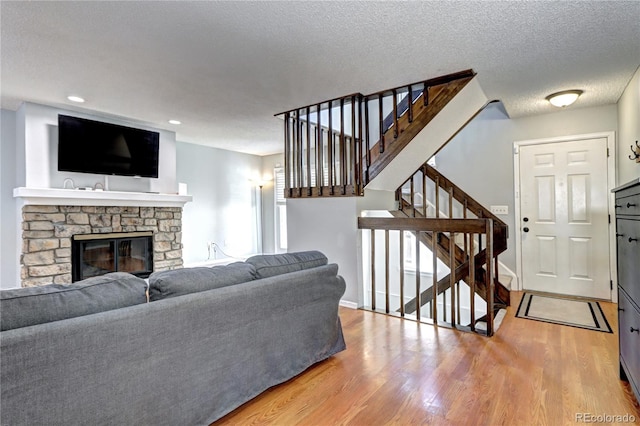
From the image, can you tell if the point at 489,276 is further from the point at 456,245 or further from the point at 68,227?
the point at 68,227

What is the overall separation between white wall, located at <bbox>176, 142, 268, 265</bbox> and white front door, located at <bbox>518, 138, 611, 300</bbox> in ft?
15.7

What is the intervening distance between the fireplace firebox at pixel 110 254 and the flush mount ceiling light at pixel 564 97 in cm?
527

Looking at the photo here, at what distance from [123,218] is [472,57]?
176 inches

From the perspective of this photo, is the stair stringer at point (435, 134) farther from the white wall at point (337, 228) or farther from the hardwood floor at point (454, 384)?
the hardwood floor at point (454, 384)

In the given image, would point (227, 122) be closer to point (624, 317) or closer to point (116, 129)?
point (116, 129)

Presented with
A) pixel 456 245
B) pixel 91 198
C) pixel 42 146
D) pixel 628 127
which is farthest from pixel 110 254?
pixel 628 127

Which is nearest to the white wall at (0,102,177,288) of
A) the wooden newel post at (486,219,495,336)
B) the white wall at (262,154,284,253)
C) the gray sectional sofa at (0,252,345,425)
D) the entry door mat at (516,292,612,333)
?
the gray sectional sofa at (0,252,345,425)

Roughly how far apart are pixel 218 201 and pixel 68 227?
254cm

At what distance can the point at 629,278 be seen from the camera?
5.80ft

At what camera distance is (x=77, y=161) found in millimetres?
3998

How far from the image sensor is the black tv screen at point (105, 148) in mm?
3910

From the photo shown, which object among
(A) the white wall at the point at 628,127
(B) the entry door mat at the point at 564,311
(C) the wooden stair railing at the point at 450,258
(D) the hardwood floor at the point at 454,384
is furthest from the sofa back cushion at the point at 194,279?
(A) the white wall at the point at 628,127

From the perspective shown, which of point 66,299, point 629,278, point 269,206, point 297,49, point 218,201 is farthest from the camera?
point 269,206

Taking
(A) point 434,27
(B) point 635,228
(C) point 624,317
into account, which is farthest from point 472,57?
(C) point 624,317
